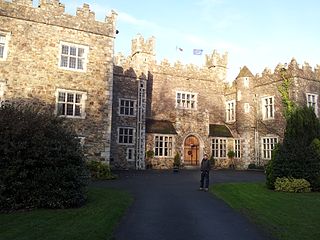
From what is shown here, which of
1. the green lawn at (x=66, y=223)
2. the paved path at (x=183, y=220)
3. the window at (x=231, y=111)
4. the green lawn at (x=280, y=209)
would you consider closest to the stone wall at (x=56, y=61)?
the paved path at (x=183, y=220)

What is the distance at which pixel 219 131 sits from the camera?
3341 cm

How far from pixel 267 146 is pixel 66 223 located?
26227 mm

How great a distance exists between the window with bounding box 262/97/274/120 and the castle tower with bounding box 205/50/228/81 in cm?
641

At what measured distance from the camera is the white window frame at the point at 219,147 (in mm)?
32406

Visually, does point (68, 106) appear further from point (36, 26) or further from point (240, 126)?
point (240, 126)

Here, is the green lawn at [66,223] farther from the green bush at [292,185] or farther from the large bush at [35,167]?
the green bush at [292,185]

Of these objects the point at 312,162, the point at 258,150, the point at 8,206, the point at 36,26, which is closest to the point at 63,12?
the point at 36,26

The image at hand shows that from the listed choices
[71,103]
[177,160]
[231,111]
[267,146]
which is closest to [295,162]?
[71,103]

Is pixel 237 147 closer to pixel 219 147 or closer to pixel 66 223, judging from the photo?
pixel 219 147

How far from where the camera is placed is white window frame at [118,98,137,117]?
1128 inches

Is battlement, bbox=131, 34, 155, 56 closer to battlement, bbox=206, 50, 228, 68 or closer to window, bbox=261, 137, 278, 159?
battlement, bbox=206, 50, 228, 68

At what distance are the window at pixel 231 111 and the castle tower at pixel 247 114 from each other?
1.05 metres

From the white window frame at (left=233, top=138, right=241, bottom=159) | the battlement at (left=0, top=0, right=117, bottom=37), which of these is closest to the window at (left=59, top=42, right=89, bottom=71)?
the battlement at (left=0, top=0, right=117, bottom=37)

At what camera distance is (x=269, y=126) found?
31047 millimetres
